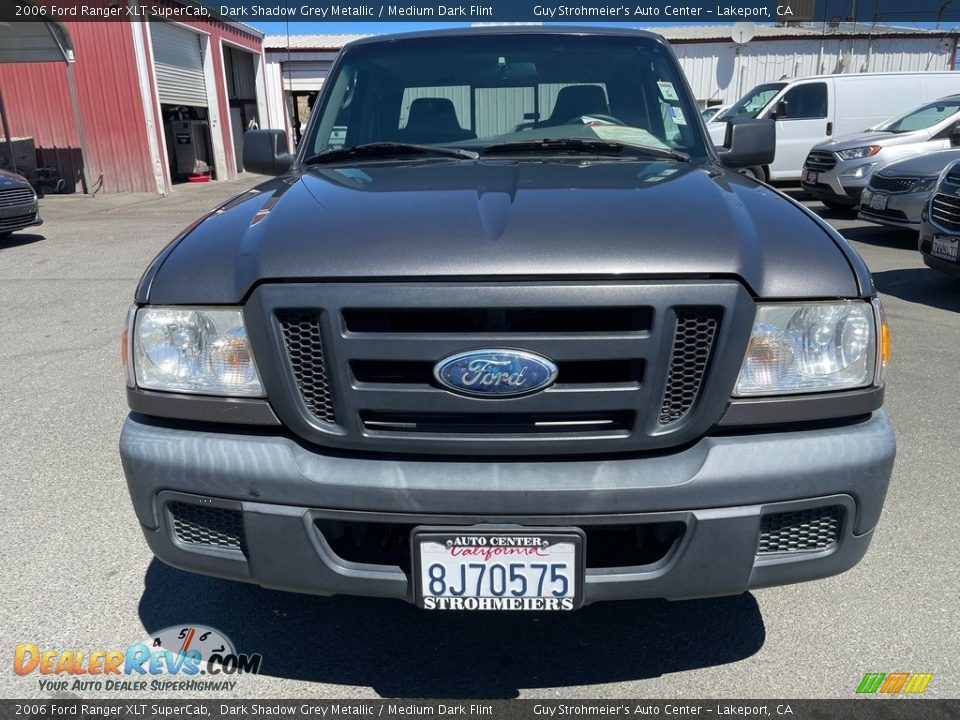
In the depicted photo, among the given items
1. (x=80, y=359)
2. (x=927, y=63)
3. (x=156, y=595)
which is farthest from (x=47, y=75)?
(x=927, y=63)

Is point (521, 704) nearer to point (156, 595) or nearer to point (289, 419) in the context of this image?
point (289, 419)

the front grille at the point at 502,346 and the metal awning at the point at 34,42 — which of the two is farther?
the metal awning at the point at 34,42

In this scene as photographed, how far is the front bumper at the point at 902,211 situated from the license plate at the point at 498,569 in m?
8.34

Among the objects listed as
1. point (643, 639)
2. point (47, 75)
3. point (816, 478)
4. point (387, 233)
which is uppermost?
point (47, 75)

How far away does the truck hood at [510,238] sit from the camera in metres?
1.81

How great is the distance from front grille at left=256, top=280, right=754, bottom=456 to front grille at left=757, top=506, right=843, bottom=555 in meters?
0.30

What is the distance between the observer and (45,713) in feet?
7.11

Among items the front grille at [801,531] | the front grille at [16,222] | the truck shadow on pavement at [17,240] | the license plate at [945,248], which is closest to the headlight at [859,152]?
the license plate at [945,248]

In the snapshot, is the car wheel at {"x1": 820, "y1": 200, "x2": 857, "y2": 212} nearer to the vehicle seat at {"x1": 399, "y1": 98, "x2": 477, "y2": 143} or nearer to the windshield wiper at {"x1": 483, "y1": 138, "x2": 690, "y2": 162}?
the windshield wiper at {"x1": 483, "y1": 138, "x2": 690, "y2": 162}

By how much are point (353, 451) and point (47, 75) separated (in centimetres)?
1936

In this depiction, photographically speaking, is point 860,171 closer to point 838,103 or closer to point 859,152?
point 859,152

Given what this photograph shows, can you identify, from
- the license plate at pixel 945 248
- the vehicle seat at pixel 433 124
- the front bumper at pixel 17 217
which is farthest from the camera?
the front bumper at pixel 17 217

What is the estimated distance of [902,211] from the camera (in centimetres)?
873

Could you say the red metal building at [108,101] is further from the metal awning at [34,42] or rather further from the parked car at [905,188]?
the parked car at [905,188]
